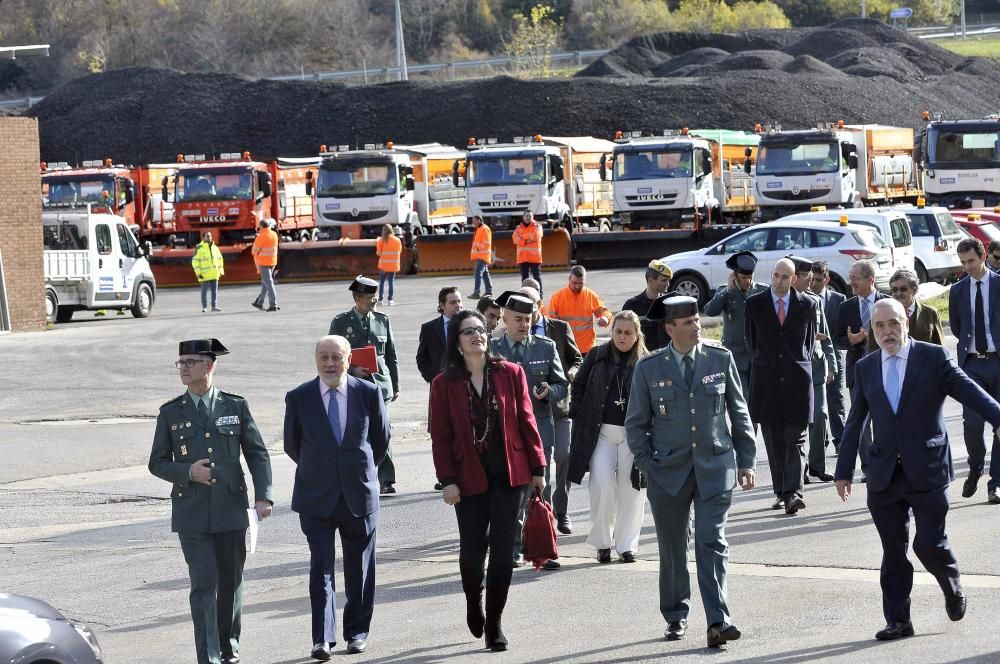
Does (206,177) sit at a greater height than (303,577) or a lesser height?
greater

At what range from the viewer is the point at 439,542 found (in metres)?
11.1

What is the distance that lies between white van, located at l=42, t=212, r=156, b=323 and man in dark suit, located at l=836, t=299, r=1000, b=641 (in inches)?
1012

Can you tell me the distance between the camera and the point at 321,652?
25.3 ft

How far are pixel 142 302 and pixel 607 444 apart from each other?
24033mm

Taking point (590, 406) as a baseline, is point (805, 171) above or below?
above

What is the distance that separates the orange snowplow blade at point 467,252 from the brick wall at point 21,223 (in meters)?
11.4

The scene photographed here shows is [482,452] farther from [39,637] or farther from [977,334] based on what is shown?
[977,334]

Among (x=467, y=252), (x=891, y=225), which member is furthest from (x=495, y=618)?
(x=467, y=252)

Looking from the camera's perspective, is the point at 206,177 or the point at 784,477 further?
the point at 206,177

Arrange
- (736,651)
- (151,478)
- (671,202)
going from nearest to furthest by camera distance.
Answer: (736,651)
(151,478)
(671,202)

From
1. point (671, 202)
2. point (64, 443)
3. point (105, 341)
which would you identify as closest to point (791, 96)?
point (671, 202)

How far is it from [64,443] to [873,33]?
260 feet

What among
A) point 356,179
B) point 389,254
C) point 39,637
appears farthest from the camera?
point 356,179

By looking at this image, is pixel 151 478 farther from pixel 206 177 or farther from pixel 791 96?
pixel 791 96
